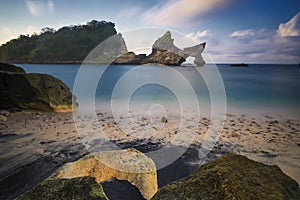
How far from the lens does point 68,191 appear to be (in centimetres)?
187

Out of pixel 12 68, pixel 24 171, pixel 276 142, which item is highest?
pixel 12 68

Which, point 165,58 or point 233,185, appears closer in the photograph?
point 233,185

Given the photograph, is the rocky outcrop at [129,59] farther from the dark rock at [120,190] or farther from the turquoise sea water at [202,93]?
the dark rock at [120,190]

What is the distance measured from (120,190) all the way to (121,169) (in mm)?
331

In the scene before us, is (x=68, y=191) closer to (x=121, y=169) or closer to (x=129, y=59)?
(x=121, y=169)

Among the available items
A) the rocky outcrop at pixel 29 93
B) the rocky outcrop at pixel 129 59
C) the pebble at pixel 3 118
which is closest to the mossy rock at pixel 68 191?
the pebble at pixel 3 118

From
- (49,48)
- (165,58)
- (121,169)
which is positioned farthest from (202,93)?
(49,48)

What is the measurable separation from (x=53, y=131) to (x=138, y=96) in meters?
8.07

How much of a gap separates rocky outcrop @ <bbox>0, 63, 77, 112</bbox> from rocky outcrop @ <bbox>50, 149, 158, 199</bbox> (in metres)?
6.28

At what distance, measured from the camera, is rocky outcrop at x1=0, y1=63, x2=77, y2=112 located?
785 cm

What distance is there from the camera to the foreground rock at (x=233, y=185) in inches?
63.2

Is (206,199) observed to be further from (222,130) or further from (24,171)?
(222,130)

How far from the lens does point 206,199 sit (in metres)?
1.58

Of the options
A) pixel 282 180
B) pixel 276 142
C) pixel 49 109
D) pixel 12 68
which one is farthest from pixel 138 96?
pixel 282 180
